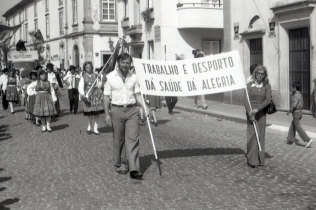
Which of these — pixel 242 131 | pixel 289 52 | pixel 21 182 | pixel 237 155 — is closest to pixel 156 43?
pixel 289 52

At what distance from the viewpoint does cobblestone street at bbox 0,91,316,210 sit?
5934mm

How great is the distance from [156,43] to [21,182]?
2126 cm

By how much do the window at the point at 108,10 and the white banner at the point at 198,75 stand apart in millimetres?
34912

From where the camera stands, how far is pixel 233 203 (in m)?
5.78

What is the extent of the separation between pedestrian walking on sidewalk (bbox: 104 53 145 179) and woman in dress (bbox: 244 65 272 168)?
71.8 inches

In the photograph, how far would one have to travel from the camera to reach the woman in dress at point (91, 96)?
1218 cm

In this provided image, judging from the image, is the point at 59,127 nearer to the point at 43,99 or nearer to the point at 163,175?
the point at 43,99

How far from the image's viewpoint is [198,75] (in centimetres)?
815

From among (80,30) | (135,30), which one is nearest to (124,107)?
(135,30)

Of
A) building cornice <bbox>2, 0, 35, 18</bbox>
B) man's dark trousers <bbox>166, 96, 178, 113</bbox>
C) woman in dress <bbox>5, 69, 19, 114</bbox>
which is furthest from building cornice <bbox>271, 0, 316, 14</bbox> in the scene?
building cornice <bbox>2, 0, 35, 18</bbox>

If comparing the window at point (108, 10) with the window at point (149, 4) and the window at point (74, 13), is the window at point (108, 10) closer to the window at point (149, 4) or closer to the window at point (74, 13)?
the window at point (74, 13)

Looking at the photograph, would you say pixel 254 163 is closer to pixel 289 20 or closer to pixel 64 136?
pixel 64 136

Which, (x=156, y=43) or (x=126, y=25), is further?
(x=126, y=25)

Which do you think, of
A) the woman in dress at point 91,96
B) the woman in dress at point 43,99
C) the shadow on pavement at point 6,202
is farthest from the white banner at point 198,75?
the woman in dress at point 43,99
